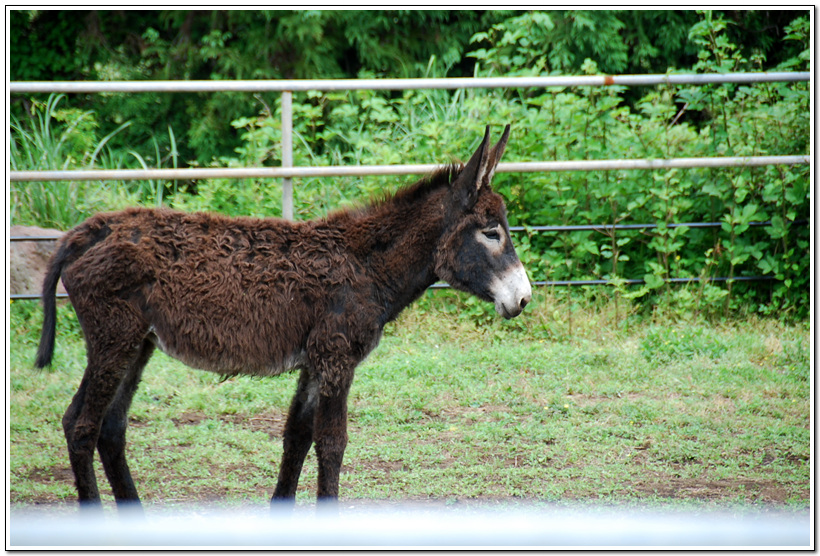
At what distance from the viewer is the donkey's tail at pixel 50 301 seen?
3.45m

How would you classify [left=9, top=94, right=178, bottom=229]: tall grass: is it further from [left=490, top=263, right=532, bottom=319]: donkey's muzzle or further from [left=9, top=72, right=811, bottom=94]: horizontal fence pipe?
[left=490, top=263, right=532, bottom=319]: donkey's muzzle

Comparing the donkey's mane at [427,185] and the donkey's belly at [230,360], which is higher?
the donkey's mane at [427,185]

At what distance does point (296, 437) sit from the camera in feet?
12.1

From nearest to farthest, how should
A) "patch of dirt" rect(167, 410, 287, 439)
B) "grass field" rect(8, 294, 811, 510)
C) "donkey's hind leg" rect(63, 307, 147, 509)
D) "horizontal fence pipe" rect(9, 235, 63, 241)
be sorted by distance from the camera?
"donkey's hind leg" rect(63, 307, 147, 509)
"grass field" rect(8, 294, 811, 510)
"patch of dirt" rect(167, 410, 287, 439)
"horizontal fence pipe" rect(9, 235, 63, 241)

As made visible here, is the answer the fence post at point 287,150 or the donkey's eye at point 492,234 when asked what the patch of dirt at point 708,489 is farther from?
the fence post at point 287,150

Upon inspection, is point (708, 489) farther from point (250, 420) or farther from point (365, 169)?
point (365, 169)

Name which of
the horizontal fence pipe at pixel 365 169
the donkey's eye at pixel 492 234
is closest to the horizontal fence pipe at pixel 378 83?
the horizontal fence pipe at pixel 365 169

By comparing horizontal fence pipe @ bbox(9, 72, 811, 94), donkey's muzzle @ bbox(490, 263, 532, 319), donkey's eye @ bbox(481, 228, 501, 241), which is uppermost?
horizontal fence pipe @ bbox(9, 72, 811, 94)

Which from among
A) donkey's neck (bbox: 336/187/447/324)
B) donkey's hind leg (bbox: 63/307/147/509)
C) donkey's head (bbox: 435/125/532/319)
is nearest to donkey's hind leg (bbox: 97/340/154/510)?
donkey's hind leg (bbox: 63/307/147/509)

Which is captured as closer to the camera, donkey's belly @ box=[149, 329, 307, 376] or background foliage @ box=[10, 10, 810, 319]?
donkey's belly @ box=[149, 329, 307, 376]

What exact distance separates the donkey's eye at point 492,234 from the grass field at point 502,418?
1353mm

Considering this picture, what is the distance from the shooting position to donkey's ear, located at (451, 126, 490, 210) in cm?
357

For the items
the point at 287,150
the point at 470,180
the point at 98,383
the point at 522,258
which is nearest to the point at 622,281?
the point at 522,258
